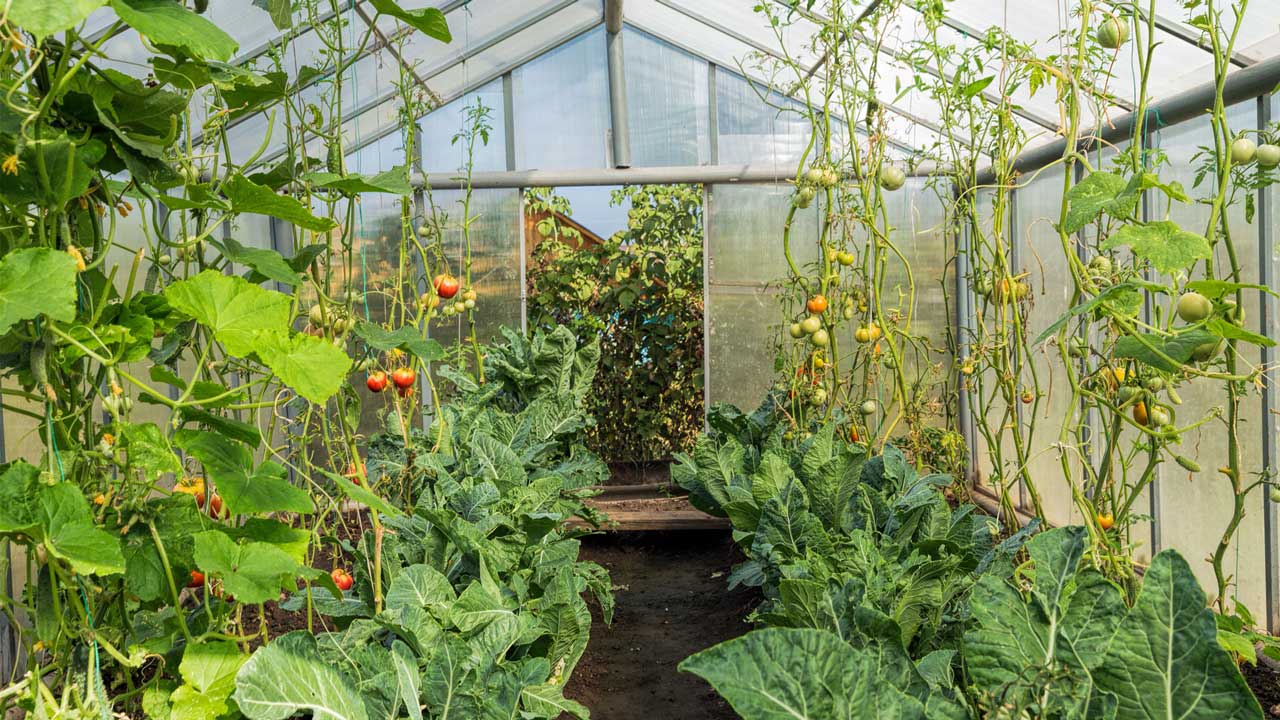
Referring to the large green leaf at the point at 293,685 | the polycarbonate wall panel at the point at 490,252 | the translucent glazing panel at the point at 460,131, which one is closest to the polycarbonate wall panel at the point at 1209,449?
the large green leaf at the point at 293,685

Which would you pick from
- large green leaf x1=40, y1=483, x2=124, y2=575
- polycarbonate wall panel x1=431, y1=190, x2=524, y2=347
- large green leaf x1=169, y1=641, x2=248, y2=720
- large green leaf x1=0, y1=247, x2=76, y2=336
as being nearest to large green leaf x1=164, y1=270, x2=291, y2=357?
large green leaf x1=0, y1=247, x2=76, y2=336

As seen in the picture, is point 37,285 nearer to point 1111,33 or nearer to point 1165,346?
point 1165,346

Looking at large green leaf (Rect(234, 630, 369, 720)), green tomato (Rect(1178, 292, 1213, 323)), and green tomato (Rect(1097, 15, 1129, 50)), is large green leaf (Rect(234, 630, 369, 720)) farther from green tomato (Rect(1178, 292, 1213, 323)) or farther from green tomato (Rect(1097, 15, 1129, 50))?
green tomato (Rect(1097, 15, 1129, 50))

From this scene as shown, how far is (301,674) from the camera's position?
1441 mm

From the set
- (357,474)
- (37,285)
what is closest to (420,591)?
(357,474)

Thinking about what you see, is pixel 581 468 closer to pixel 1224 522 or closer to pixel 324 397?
pixel 1224 522

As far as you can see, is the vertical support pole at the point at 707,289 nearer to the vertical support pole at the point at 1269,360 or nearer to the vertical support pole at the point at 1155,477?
the vertical support pole at the point at 1155,477

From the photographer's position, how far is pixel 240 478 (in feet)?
3.92

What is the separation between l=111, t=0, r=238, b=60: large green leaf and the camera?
0.94 metres

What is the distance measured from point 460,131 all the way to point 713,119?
1663mm

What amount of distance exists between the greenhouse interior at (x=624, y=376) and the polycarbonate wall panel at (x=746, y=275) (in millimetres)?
26

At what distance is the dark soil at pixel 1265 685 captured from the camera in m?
2.21

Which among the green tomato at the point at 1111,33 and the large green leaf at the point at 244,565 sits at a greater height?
the green tomato at the point at 1111,33

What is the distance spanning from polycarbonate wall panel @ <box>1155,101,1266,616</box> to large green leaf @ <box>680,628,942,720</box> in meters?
2.42
